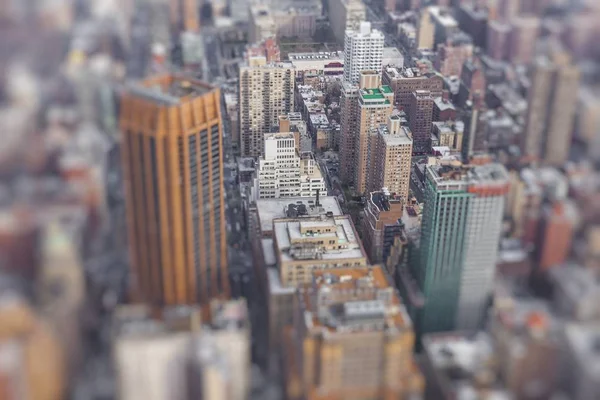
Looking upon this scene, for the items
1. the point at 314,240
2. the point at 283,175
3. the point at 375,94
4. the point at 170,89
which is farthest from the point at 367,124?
the point at 170,89

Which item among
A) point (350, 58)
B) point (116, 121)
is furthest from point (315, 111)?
point (116, 121)

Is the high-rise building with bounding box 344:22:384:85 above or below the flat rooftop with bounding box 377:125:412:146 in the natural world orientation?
above

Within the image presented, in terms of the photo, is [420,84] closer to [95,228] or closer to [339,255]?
[339,255]

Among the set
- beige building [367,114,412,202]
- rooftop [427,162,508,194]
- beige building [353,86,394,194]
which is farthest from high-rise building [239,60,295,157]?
Answer: rooftop [427,162,508,194]

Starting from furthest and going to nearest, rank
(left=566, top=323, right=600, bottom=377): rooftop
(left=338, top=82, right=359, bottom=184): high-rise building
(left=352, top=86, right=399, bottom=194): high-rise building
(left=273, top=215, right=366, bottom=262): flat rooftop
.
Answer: (left=338, top=82, right=359, bottom=184): high-rise building < (left=352, top=86, right=399, bottom=194): high-rise building < (left=273, top=215, right=366, bottom=262): flat rooftop < (left=566, top=323, right=600, bottom=377): rooftop

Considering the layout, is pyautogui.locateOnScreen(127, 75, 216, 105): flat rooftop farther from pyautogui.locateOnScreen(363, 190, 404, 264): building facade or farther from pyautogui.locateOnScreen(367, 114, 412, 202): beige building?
pyautogui.locateOnScreen(367, 114, 412, 202): beige building

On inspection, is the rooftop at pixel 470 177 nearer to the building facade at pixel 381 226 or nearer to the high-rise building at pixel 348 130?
the building facade at pixel 381 226
